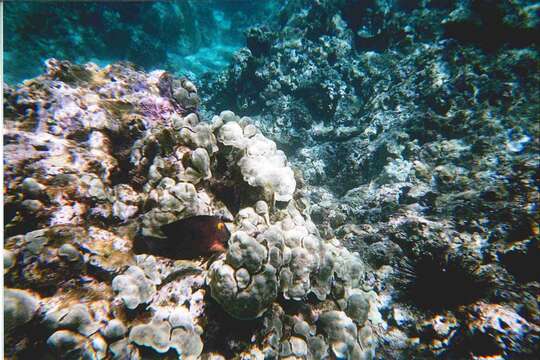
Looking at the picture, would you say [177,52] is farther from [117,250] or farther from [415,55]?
[117,250]

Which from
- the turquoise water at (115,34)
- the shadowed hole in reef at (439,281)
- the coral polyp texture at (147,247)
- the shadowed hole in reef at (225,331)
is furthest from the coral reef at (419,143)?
the turquoise water at (115,34)

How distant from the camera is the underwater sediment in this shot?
69.7 inches

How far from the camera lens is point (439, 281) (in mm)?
2822

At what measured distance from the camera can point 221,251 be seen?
219 cm

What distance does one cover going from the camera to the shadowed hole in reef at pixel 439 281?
264 cm

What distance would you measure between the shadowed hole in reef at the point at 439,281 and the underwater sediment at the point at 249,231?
0.6 inches

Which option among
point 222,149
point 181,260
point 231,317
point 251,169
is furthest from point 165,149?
point 231,317

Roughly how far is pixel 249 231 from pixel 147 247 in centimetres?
87

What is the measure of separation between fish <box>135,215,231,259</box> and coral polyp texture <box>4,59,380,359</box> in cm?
3

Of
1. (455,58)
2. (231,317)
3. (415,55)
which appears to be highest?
(415,55)

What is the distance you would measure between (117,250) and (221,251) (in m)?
0.82

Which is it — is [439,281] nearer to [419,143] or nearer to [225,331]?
[225,331]

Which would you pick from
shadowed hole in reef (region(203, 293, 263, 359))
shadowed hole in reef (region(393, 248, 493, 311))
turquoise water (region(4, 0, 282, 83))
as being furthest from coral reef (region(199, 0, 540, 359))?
turquoise water (region(4, 0, 282, 83))

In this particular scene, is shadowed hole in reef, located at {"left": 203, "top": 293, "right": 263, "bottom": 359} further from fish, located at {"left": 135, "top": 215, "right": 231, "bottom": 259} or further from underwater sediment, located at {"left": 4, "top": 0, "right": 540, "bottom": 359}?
fish, located at {"left": 135, "top": 215, "right": 231, "bottom": 259}
